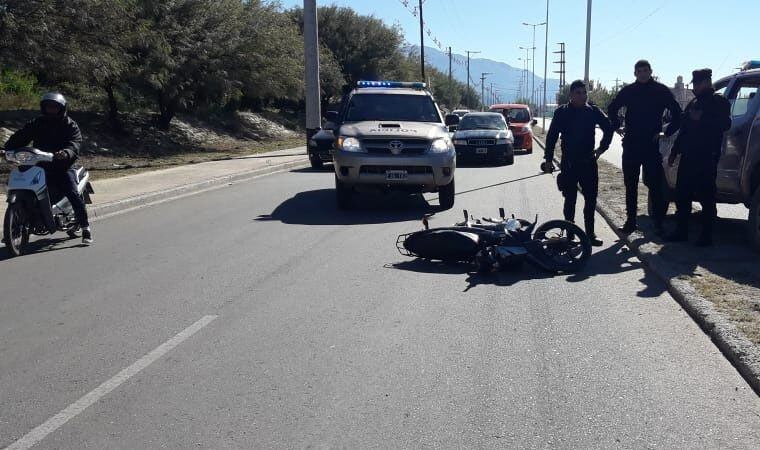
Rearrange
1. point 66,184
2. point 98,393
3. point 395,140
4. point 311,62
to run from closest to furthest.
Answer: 1. point 98,393
2. point 66,184
3. point 395,140
4. point 311,62

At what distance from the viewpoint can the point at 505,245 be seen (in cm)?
792

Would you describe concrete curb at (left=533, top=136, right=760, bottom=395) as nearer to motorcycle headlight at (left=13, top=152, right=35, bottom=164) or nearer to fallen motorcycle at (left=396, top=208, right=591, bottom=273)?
fallen motorcycle at (left=396, top=208, right=591, bottom=273)

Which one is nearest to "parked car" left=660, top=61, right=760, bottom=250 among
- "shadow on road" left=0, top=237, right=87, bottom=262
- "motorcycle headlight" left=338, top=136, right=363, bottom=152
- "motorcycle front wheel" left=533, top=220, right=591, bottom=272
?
"motorcycle front wheel" left=533, top=220, right=591, bottom=272

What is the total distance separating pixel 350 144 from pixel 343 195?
0.86 meters

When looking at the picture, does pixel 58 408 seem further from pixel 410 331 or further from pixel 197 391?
pixel 410 331

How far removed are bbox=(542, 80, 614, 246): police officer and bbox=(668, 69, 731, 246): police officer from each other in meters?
0.89

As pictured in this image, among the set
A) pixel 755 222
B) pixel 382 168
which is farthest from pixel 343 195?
pixel 755 222

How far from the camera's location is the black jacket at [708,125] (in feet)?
28.5

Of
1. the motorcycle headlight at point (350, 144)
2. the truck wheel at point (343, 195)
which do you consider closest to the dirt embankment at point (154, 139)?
the truck wheel at point (343, 195)

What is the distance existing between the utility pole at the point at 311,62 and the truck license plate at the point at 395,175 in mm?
13226

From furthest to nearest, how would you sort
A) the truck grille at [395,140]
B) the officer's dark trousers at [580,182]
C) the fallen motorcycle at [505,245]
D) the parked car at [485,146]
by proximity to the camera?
1. the parked car at [485,146]
2. the truck grille at [395,140]
3. the officer's dark trousers at [580,182]
4. the fallen motorcycle at [505,245]

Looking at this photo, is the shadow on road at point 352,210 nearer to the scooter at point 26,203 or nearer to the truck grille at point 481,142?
the scooter at point 26,203

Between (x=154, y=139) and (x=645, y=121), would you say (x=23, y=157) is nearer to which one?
(x=645, y=121)

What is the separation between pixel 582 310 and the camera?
646 cm
